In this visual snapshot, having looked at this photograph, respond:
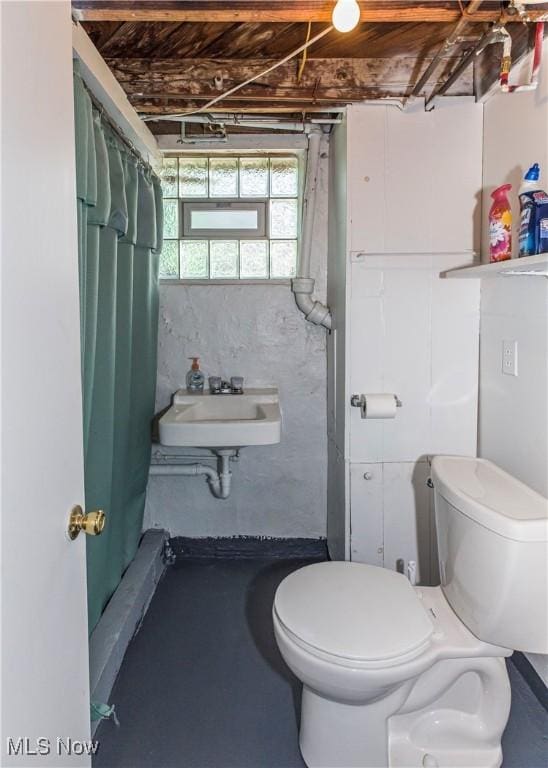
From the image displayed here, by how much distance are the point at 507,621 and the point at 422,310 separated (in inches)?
45.9

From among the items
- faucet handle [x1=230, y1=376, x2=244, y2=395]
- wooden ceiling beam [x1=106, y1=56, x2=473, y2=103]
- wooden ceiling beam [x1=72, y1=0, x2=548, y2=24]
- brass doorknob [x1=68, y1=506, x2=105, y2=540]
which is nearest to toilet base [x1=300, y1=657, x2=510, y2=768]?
brass doorknob [x1=68, y1=506, x2=105, y2=540]

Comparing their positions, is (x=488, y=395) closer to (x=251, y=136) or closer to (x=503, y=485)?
(x=503, y=485)

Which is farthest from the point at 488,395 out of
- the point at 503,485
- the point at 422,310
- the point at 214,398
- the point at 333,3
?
the point at 333,3

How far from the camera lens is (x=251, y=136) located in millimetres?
2471

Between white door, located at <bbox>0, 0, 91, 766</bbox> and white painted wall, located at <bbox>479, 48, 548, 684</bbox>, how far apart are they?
4.22 ft

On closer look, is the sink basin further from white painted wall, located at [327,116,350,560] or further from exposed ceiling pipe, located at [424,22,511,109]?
exposed ceiling pipe, located at [424,22,511,109]

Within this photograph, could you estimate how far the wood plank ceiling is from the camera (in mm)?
1673

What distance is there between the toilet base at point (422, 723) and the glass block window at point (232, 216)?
1.78 metres

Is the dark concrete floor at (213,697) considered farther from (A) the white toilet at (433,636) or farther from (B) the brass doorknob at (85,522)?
(B) the brass doorknob at (85,522)

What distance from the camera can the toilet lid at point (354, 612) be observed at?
123 centimetres

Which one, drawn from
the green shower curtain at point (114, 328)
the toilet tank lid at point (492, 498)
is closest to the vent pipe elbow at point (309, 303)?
the green shower curtain at point (114, 328)

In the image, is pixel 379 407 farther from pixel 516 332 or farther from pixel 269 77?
pixel 269 77

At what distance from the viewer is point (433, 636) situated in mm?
1358

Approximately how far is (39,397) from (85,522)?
0.91 ft
